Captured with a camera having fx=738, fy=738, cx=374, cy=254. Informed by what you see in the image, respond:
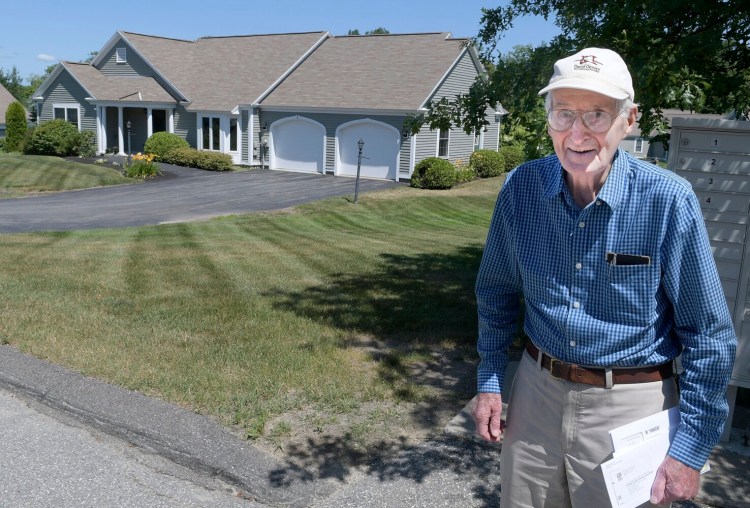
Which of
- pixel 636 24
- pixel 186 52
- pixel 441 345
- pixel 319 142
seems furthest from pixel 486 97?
pixel 186 52

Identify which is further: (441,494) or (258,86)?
(258,86)

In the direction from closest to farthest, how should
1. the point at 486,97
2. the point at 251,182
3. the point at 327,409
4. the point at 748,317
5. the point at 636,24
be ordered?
the point at 748,317, the point at 327,409, the point at 636,24, the point at 486,97, the point at 251,182

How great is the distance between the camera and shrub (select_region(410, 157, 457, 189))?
27594mm

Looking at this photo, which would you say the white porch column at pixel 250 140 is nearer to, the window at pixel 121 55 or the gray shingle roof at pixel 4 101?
the window at pixel 121 55

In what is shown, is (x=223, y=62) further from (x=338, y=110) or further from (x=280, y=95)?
(x=338, y=110)

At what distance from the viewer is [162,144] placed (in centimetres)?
3403

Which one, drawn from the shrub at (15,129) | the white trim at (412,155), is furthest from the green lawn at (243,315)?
the shrub at (15,129)

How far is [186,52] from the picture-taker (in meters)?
40.2

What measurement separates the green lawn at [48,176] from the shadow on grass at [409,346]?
18.7 m

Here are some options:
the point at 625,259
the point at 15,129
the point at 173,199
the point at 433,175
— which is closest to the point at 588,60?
the point at 625,259

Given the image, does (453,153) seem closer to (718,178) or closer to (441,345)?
(441,345)

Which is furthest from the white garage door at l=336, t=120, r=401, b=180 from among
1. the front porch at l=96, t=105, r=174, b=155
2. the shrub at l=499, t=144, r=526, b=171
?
the front porch at l=96, t=105, r=174, b=155

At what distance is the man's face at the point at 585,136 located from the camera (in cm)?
237

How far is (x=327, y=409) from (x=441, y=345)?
1.85 meters
